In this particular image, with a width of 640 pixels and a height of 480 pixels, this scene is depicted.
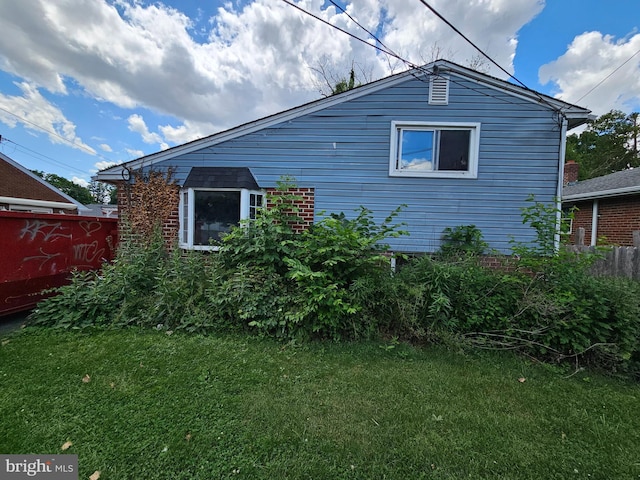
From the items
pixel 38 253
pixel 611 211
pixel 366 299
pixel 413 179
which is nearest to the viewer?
pixel 366 299

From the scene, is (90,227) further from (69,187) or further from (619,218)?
(69,187)

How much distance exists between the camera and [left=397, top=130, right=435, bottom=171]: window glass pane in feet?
20.0

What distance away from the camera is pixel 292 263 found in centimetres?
396

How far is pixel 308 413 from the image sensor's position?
2.52 m

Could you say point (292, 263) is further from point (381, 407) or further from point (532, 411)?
point (532, 411)

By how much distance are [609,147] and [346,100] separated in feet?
122

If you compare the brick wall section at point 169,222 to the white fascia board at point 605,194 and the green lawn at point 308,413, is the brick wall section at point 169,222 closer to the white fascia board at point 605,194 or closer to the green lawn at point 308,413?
the green lawn at point 308,413

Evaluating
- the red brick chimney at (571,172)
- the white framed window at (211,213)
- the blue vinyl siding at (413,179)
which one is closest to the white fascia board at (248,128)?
the blue vinyl siding at (413,179)

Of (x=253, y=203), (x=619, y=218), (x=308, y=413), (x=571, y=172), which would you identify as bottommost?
(x=308, y=413)

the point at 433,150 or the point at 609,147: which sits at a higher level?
the point at 609,147

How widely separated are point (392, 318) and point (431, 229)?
109 inches

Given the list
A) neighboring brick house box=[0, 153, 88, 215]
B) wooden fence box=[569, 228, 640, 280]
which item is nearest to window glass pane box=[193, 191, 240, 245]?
wooden fence box=[569, 228, 640, 280]

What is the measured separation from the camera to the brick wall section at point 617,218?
8828 mm

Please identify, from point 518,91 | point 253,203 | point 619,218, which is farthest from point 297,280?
point 619,218
